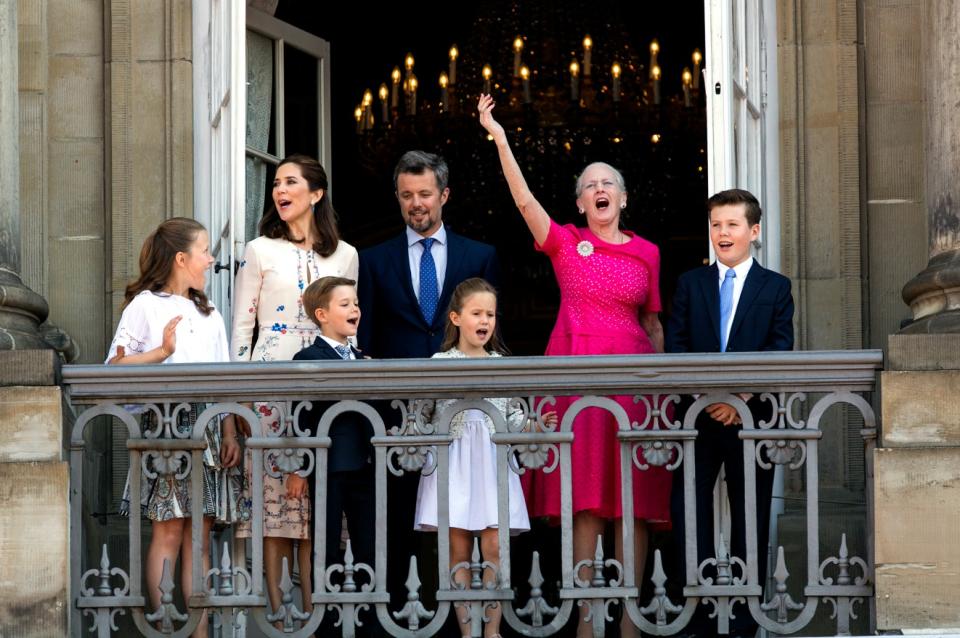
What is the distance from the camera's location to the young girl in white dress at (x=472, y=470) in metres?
7.33

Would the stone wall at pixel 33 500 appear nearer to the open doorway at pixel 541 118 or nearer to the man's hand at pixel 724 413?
the man's hand at pixel 724 413

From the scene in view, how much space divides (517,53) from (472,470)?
18.7 ft

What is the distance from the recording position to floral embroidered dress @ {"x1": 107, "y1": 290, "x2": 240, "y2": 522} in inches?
289

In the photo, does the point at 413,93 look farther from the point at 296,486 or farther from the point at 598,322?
the point at 296,486

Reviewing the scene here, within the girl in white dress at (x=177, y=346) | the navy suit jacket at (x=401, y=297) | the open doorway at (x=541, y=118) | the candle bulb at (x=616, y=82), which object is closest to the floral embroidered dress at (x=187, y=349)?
the girl in white dress at (x=177, y=346)

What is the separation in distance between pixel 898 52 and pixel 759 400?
2.45 metres

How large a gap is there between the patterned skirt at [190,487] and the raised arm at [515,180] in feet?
4.49

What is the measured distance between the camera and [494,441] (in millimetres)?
7027

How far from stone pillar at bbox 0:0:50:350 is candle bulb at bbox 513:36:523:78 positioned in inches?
199

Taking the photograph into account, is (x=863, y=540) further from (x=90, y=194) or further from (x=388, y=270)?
(x=90, y=194)

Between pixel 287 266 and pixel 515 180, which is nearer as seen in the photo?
pixel 515 180

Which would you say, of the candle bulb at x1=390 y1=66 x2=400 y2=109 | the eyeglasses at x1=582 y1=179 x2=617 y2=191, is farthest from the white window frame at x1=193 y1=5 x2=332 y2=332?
the candle bulb at x1=390 y1=66 x2=400 y2=109

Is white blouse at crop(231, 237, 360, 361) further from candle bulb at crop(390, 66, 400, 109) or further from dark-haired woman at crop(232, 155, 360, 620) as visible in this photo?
candle bulb at crop(390, 66, 400, 109)

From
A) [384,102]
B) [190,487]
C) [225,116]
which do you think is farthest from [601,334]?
[384,102]
